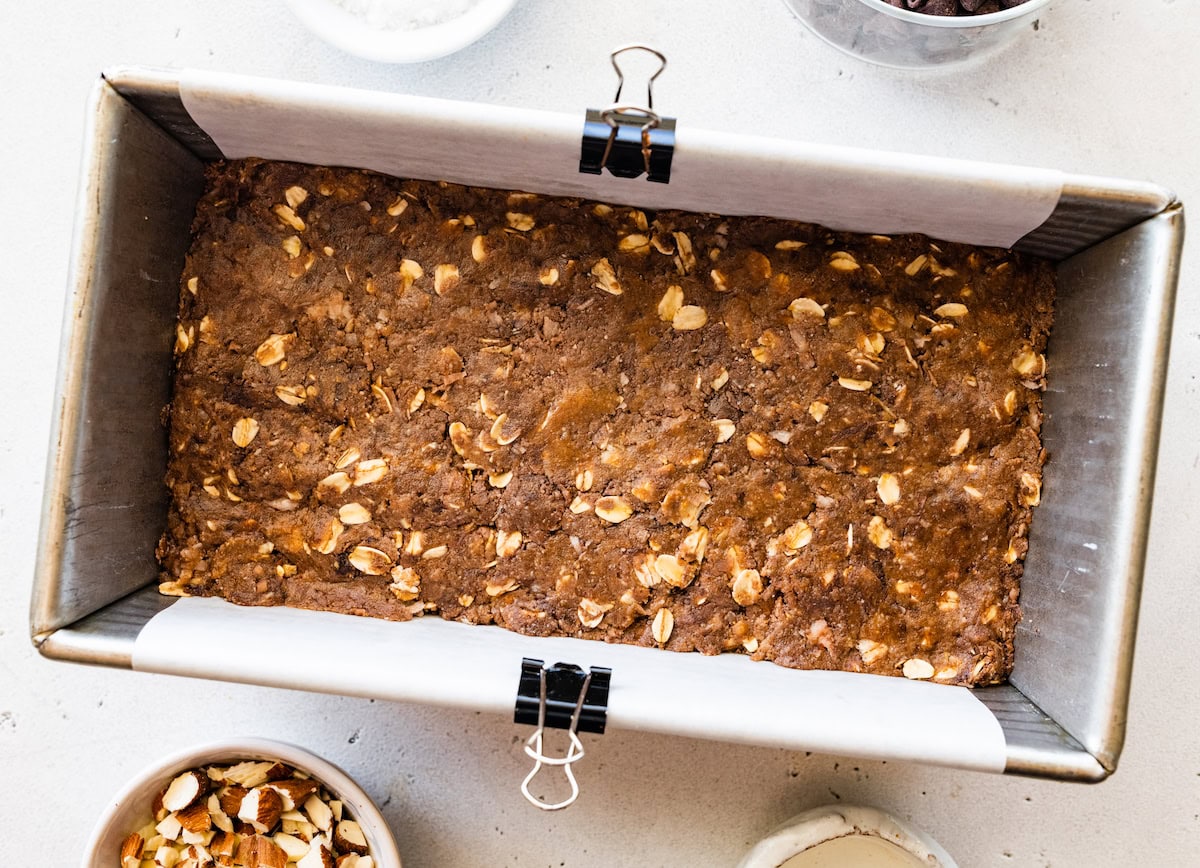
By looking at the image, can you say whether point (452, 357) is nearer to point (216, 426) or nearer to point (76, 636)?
point (216, 426)

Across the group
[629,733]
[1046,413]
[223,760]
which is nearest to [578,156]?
[1046,413]

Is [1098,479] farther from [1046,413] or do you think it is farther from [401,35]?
[401,35]

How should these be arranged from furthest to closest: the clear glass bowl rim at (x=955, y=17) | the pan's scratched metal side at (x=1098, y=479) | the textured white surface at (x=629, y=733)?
the textured white surface at (x=629, y=733)
the clear glass bowl rim at (x=955, y=17)
the pan's scratched metal side at (x=1098, y=479)

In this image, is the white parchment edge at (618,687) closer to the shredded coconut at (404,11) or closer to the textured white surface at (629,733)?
the textured white surface at (629,733)

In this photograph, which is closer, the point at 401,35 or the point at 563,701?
the point at 563,701

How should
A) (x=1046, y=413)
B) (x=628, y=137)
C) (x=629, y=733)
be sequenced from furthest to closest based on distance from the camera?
(x=629, y=733) < (x=1046, y=413) < (x=628, y=137)

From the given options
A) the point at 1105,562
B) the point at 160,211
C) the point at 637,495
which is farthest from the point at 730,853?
the point at 160,211

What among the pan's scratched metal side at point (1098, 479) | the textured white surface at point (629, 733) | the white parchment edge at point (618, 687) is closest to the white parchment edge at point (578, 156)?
the pan's scratched metal side at point (1098, 479)
